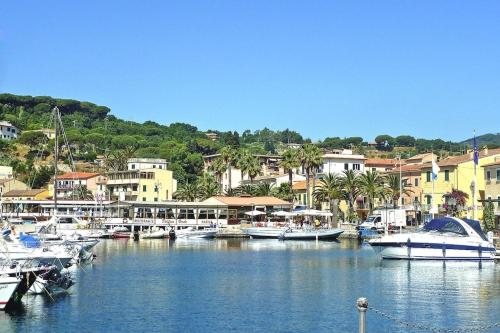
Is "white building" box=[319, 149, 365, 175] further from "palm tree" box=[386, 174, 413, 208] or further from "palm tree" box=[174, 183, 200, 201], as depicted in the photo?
"palm tree" box=[386, 174, 413, 208]

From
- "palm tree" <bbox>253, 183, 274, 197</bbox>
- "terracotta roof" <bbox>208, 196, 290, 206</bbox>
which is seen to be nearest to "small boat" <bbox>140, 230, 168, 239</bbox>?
"terracotta roof" <bbox>208, 196, 290, 206</bbox>

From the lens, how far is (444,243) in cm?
6694

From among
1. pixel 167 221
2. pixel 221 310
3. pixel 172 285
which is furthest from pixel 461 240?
pixel 167 221

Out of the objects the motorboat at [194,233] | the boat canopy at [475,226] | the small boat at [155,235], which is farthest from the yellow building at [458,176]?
the small boat at [155,235]

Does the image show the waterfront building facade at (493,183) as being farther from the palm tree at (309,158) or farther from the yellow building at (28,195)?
the yellow building at (28,195)

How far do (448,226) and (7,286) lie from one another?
134 feet

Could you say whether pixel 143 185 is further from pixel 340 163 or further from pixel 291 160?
pixel 340 163

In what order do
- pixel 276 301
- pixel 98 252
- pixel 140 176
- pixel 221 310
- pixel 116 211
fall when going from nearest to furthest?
pixel 221 310
pixel 276 301
pixel 98 252
pixel 116 211
pixel 140 176

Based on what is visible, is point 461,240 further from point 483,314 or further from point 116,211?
point 116,211

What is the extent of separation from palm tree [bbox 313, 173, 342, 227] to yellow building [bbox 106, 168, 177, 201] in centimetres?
3569

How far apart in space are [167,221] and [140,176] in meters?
25.5

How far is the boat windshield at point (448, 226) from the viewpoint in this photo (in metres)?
66.9

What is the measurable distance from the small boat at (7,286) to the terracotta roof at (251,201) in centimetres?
8290

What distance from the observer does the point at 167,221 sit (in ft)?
389
